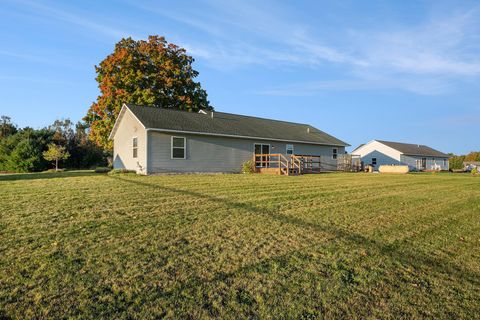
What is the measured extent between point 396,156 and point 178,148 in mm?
33402

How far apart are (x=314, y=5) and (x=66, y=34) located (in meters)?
12.9

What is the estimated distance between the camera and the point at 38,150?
81.6 ft

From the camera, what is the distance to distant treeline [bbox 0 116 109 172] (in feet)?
79.0

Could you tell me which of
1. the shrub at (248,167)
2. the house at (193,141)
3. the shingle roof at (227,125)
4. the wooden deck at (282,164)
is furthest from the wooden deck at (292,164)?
the shingle roof at (227,125)

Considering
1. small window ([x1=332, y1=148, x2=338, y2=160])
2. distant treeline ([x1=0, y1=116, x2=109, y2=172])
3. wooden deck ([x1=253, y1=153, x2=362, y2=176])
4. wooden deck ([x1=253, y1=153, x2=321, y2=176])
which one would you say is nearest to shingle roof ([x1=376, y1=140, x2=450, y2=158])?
wooden deck ([x1=253, y1=153, x2=362, y2=176])

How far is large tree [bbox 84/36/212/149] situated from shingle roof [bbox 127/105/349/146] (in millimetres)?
6052

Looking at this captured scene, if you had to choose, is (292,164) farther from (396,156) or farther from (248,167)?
(396,156)

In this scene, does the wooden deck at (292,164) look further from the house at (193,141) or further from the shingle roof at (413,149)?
the shingle roof at (413,149)

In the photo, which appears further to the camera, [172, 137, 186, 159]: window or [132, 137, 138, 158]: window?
[132, 137, 138, 158]: window

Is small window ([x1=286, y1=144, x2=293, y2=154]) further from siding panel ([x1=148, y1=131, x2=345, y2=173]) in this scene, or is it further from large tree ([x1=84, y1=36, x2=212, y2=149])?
large tree ([x1=84, y1=36, x2=212, y2=149])

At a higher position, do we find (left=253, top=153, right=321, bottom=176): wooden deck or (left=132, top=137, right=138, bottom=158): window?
(left=132, top=137, right=138, bottom=158): window

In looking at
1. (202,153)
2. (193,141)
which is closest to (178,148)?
(193,141)

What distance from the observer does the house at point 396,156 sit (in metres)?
39.1

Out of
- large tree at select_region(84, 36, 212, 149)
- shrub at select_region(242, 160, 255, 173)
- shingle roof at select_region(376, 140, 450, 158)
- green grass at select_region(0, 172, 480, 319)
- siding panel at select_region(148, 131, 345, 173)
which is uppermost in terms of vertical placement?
large tree at select_region(84, 36, 212, 149)
